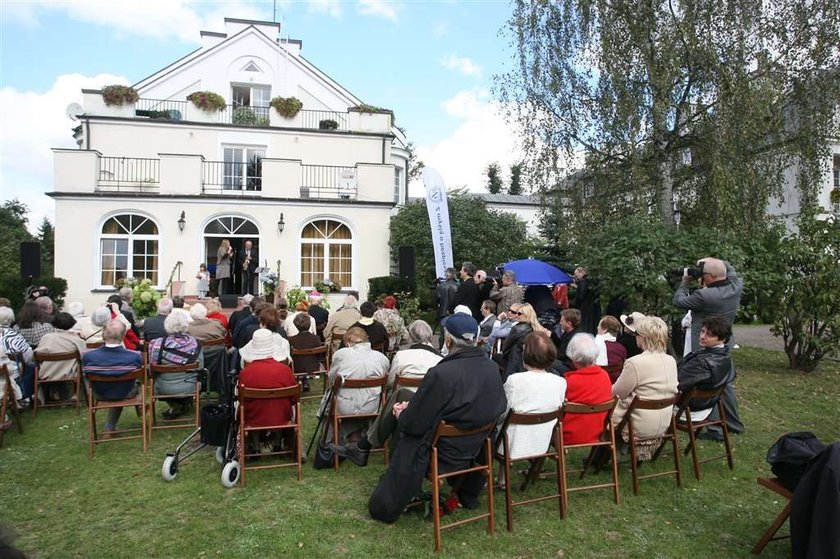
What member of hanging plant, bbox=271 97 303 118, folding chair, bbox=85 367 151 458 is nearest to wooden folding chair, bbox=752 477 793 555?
folding chair, bbox=85 367 151 458

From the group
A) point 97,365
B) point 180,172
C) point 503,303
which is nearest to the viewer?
point 97,365

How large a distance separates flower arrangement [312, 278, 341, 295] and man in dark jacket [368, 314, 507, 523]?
13.0 m

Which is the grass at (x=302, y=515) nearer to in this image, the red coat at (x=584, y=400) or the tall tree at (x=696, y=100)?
the red coat at (x=584, y=400)

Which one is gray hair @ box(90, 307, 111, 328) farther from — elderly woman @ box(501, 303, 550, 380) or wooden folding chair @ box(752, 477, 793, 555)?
wooden folding chair @ box(752, 477, 793, 555)

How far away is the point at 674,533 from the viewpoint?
375 cm

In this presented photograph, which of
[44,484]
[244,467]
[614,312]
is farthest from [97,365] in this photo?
[614,312]

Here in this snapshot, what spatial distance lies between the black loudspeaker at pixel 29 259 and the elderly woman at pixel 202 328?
36.0 feet

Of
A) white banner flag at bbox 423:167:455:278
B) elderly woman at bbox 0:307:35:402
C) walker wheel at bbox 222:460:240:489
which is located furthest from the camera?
white banner flag at bbox 423:167:455:278

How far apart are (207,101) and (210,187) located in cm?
325

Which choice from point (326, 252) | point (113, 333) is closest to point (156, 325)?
point (113, 333)

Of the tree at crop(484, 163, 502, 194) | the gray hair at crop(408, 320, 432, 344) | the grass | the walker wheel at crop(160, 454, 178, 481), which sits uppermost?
the tree at crop(484, 163, 502, 194)

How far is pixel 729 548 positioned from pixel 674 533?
12.2 inches

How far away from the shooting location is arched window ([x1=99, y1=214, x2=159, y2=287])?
53.1 ft

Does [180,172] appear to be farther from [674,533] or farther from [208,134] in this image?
[674,533]
